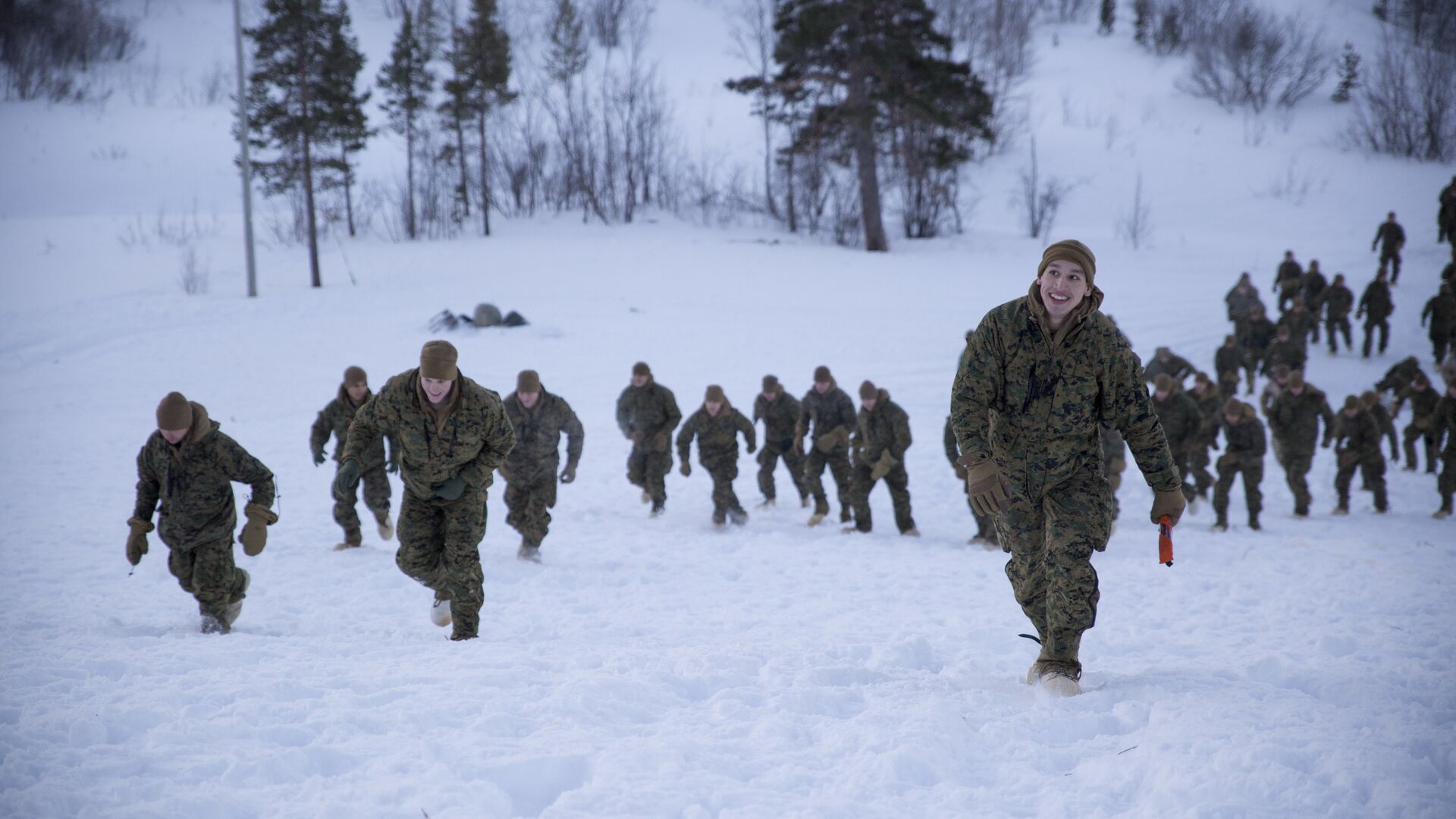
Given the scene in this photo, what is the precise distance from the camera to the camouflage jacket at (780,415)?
444 inches

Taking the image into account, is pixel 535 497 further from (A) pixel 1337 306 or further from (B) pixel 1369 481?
(A) pixel 1337 306

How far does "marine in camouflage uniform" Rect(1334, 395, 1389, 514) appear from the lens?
11.4 m

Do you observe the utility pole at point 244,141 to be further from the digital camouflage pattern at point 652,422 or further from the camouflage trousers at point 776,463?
the camouflage trousers at point 776,463

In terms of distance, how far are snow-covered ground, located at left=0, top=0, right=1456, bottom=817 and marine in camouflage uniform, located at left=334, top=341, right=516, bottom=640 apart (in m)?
0.45

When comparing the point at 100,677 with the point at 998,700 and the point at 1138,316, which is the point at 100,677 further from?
the point at 1138,316

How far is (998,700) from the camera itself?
151 inches

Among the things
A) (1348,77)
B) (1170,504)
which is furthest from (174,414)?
(1348,77)

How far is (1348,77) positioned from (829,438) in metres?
50.5

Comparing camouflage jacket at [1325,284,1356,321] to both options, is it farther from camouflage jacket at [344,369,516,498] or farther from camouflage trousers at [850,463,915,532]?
camouflage jacket at [344,369,516,498]

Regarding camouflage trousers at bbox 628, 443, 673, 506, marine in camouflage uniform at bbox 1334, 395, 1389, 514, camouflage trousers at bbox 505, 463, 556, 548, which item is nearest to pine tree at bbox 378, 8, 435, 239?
camouflage trousers at bbox 628, 443, 673, 506

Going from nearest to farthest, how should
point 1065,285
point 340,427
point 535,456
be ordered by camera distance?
point 1065,285 < point 535,456 < point 340,427

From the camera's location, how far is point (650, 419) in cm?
1090

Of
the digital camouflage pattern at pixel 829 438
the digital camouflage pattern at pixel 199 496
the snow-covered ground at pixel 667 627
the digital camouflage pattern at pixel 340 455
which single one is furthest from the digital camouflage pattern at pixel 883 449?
the digital camouflage pattern at pixel 199 496

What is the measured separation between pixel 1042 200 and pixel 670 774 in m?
36.9
